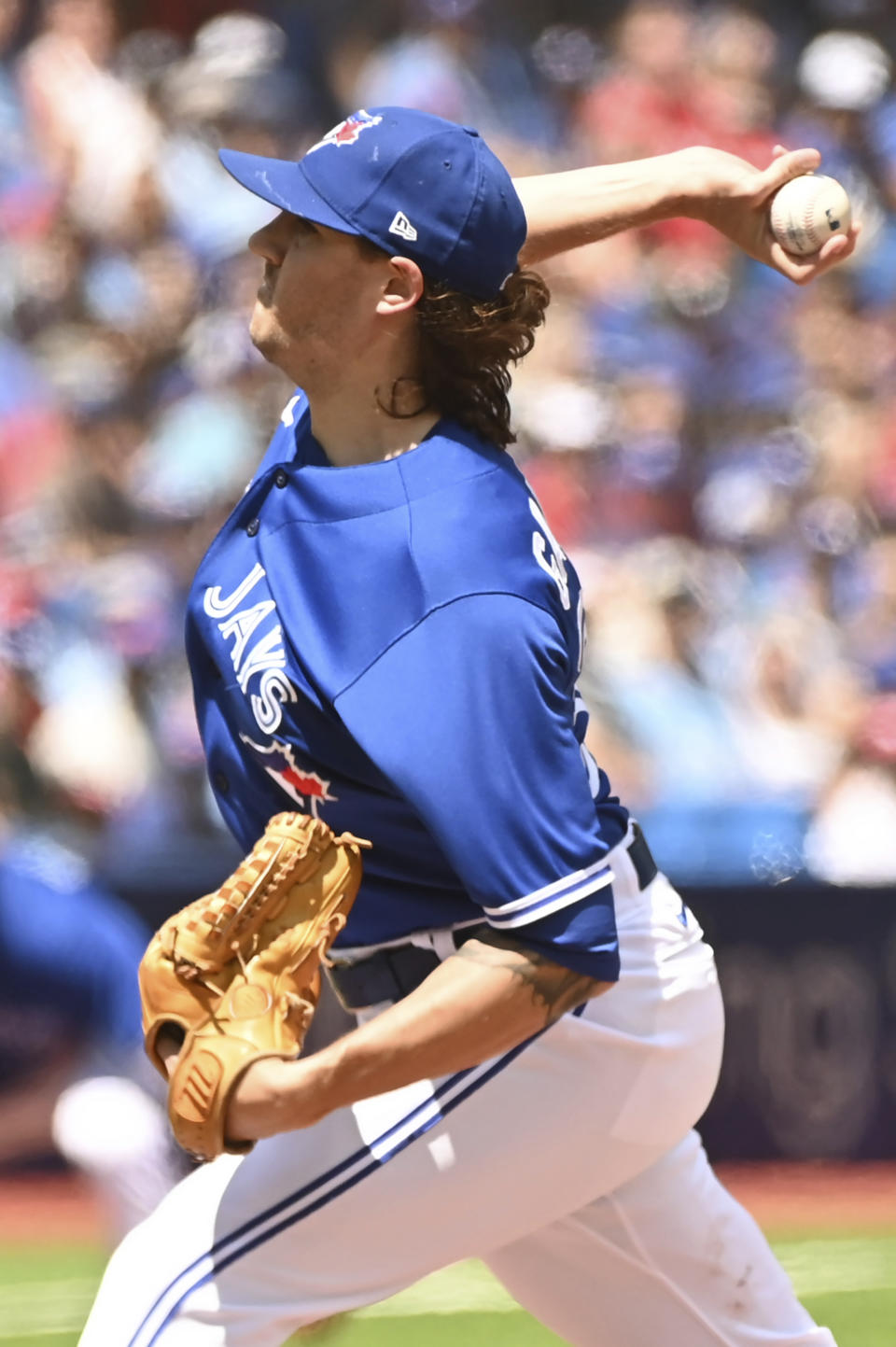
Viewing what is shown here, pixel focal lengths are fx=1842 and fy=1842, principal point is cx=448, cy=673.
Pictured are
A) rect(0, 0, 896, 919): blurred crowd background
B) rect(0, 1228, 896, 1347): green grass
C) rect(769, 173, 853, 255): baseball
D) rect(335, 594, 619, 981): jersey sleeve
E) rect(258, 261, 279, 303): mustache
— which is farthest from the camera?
rect(0, 0, 896, 919): blurred crowd background

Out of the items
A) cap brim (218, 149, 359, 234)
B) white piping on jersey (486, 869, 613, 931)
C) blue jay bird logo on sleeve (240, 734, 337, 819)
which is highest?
cap brim (218, 149, 359, 234)

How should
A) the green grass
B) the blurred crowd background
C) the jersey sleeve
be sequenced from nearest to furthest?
the jersey sleeve → the green grass → the blurred crowd background

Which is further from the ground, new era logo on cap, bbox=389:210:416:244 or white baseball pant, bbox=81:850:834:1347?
new era logo on cap, bbox=389:210:416:244

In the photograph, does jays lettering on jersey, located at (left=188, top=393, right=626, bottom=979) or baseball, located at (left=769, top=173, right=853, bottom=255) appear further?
baseball, located at (left=769, top=173, right=853, bottom=255)

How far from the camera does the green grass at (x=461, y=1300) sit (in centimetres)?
436

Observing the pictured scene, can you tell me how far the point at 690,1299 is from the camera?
2.53m

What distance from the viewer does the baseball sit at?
2.72m

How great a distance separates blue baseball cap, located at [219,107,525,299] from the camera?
238 centimetres

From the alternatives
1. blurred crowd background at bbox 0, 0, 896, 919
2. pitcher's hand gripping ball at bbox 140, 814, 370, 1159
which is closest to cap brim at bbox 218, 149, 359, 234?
pitcher's hand gripping ball at bbox 140, 814, 370, 1159

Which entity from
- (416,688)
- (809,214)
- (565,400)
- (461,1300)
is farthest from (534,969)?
(565,400)

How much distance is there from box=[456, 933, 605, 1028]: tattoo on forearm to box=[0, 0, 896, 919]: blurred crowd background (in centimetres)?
369

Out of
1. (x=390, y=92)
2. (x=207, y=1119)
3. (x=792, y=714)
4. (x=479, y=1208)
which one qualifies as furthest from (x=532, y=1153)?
(x=390, y=92)

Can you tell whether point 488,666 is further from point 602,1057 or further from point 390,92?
point 390,92

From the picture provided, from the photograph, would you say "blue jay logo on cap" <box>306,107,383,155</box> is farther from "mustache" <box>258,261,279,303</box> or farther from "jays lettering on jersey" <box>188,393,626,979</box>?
"jays lettering on jersey" <box>188,393,626,979</box>
